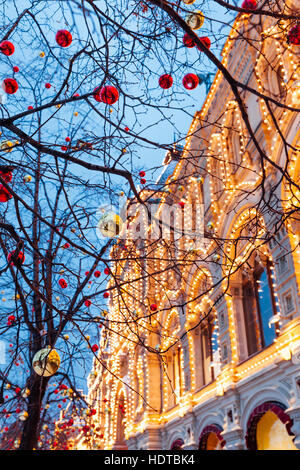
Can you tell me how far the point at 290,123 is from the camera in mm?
9391

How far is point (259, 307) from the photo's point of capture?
11047 mm

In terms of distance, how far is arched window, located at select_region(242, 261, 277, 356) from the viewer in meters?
10.4

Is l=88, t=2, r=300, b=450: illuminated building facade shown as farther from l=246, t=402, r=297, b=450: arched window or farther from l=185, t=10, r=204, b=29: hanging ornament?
l=185, t=10, r=204, b=29: hanging ornament

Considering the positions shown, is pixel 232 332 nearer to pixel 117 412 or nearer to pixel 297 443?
pixel 297 443

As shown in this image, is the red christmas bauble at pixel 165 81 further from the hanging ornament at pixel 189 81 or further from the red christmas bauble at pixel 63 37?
the red christmas bauble at pixel 63 37

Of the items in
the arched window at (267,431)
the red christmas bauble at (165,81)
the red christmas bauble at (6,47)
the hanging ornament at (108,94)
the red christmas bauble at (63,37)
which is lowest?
the arched window at (267,431)

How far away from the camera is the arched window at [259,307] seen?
10.4m

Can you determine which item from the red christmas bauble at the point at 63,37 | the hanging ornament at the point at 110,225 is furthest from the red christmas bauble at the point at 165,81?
the hanging ornament at the point at 110,225

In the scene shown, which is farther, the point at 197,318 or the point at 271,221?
the point at 197,318

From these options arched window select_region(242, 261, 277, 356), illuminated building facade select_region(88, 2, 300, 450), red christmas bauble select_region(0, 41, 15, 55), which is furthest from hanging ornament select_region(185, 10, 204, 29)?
arched window select_region(242, 261, 277, 356)

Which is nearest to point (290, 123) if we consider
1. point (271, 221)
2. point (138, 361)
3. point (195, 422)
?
point (271, 221)

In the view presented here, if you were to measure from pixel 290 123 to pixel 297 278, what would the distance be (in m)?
3.36

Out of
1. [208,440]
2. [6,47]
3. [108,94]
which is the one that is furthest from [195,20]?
[208,440]

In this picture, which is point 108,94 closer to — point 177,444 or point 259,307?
point 259,307
